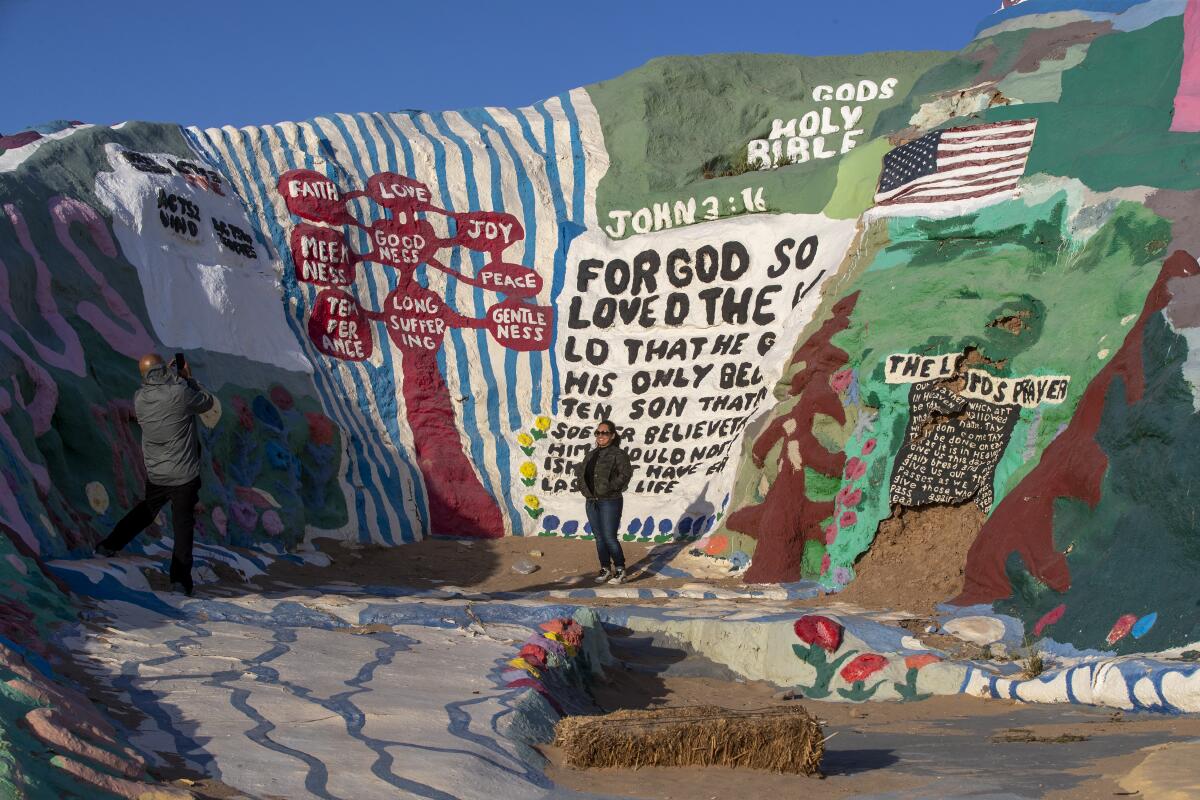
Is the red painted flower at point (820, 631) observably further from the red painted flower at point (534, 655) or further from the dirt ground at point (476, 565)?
the dirt ground at point (476, 565)

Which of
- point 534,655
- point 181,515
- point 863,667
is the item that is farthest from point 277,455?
point 863,667

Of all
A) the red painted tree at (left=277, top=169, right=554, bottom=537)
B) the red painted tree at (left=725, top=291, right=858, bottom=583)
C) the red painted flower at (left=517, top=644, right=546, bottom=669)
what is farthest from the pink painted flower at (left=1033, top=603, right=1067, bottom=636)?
the red painted tree at (left=277, top=169, right=554, bottom=537)

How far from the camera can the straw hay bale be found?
4973mm

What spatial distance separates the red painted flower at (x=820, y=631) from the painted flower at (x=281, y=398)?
6.38 metres

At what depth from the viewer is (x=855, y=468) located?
1058cm

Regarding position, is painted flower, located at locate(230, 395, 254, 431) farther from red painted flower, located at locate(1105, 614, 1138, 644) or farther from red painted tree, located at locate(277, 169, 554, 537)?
red painted flower, located at locate(1105, 614, 1138, 644)

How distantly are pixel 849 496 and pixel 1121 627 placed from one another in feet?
10.7

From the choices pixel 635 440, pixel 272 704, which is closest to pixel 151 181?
pixel 635 440

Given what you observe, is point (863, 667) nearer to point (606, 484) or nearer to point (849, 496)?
point (849, 496)

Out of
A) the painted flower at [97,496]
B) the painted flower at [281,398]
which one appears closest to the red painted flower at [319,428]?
the painted flower at [281,398]

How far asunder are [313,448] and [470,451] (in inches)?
69.1

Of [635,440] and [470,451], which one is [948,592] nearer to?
[635,440]

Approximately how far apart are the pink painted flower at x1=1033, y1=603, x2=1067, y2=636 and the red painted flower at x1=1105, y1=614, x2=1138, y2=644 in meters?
0.57

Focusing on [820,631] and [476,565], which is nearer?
[820,631]
